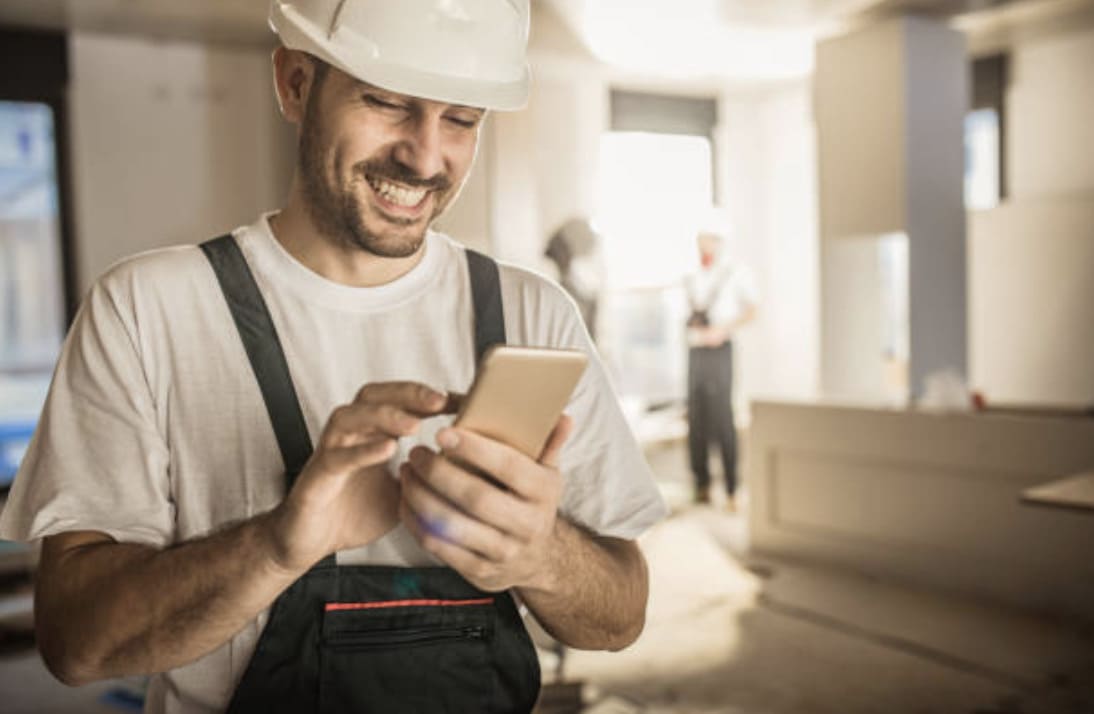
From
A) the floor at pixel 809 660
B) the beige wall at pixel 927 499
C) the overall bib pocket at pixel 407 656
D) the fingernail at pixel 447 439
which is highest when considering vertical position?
the fingernail at pixel 447 439

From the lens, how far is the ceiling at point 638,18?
17.4ft

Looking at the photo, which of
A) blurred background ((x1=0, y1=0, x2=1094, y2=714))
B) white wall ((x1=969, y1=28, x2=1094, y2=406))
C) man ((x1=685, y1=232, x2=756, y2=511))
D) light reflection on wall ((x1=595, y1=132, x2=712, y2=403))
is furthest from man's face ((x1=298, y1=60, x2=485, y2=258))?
light reflection on wall ((x1=595, y1=132, x2=712, y2=403))

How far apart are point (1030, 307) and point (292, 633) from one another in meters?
6.48

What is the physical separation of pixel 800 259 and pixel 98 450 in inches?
315

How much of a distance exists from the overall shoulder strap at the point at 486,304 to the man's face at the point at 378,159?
0.35 ft

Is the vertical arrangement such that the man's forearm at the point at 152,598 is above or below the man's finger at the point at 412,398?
below

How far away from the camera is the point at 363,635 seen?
100 cm

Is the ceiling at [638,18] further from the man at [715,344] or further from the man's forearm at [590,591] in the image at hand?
→ the man's forearm at [590,591]

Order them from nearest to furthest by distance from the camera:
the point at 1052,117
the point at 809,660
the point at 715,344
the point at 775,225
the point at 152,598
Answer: the point at 152,598 → the point at 809,660 → the point at 715,344 → the point at 1052,117 → the point at 775,225

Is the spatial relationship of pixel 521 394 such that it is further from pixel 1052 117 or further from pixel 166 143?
pixel 1052 117

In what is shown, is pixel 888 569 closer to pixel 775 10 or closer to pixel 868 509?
pixel 868 509

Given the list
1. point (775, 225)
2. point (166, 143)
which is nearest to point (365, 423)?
point (166, 143)

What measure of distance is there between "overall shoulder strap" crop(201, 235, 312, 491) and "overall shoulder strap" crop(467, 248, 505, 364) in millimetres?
221

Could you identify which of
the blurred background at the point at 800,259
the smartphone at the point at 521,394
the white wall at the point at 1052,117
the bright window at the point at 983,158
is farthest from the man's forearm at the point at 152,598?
the bright window at the point at 983,158
